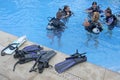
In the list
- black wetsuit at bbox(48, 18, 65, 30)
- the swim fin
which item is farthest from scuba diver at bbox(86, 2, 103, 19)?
the swim fin

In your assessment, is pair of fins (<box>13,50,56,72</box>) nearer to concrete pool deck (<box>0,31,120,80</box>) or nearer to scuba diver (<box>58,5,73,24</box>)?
concrete pool deck (<box>0,31,120,80</box>)

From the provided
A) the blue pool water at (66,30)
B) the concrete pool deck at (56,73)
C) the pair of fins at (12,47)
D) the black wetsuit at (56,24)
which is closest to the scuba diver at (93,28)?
the blue pool water at (66,30)

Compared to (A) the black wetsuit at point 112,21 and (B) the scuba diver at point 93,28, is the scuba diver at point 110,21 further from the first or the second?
(B) the scuba diver at point 93,28

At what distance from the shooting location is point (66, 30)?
404 inches

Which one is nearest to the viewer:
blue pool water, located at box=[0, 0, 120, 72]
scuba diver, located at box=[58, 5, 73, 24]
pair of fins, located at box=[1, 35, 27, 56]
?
pair of fins, located at box=[1, 35, 27, 56]

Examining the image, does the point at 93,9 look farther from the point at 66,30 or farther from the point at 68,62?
the point at 68,62

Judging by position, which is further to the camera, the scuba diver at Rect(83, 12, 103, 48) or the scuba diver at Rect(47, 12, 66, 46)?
the scuba diver at Rect(47, 12, 66, 46)

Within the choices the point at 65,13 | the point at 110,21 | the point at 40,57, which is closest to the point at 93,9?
the point at 65,13

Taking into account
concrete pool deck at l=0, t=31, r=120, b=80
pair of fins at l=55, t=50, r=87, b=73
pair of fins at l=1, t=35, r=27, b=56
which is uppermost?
pair of fins at l=1, t=35, r=27, b=56

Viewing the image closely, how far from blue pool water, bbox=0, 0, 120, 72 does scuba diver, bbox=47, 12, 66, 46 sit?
0.21 m

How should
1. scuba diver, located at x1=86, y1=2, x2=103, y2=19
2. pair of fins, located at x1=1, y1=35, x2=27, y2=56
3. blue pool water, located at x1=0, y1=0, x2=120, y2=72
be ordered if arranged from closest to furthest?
pair of fins, located at x1=1, y1=35, x2=27, y2=56
blue pool water, located at x1=0, y1=0, x2=120, y2=72
scuba diver, located at x1=86, y1=2, x2=103, y2=19

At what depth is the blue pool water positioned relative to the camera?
352 inches

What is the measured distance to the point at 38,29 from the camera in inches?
416

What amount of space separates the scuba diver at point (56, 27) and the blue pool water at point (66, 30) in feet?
0.70
